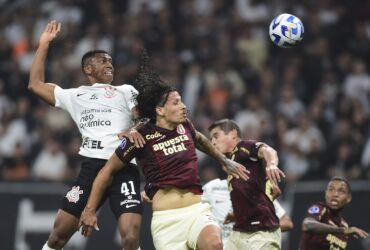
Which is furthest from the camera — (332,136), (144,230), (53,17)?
(53,17)

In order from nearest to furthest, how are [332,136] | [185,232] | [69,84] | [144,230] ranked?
[185,232]
[144,230]
[332,136]
[69,84]

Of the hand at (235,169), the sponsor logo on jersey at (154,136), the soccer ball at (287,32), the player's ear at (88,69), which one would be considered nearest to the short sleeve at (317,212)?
the hand at (235,169)

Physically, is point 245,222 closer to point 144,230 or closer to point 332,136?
point 144,230

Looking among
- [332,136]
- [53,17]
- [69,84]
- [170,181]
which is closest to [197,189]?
[170,181]

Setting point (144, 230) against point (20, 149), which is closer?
point (144, 230)

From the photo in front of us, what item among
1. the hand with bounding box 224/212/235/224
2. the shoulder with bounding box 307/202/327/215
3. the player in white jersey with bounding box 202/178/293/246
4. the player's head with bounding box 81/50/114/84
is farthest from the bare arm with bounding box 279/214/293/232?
the player's head with bounding box 81/50/114/84

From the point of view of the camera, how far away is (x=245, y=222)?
34.0 ft

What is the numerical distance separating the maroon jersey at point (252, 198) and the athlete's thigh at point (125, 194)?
112 cm

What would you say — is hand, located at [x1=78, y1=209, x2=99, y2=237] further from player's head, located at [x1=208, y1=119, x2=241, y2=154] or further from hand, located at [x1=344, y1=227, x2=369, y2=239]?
hand, located at [x1=344, y1=227, x2=369, y2=239]

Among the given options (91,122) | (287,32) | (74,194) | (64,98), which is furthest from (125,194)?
(287,32)

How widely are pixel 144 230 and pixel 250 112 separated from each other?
354 cm

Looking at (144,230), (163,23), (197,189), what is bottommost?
(144,230)

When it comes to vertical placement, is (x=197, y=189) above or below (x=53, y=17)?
below

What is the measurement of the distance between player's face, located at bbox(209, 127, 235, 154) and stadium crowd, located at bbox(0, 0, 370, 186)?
463cm
